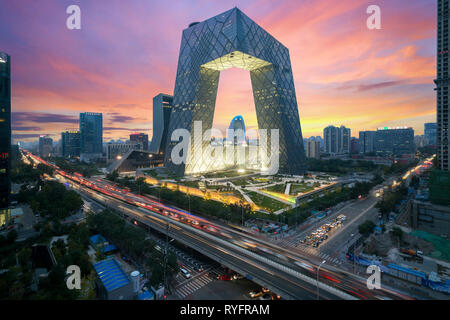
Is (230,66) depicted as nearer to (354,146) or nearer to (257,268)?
(257,268)

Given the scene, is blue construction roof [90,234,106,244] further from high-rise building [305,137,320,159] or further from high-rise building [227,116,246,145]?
high-rise building [305,137,320,159]

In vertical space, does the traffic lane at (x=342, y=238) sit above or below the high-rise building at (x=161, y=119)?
Answer: below

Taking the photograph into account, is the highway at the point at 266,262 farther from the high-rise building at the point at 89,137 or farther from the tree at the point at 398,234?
the high-rise building at the point at 89,137

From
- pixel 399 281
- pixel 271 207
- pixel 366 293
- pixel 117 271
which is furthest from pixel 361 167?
pixel 117 271

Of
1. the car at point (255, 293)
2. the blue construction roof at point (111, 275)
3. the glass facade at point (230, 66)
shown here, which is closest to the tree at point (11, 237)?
the blue construction roof at point (111, 275)

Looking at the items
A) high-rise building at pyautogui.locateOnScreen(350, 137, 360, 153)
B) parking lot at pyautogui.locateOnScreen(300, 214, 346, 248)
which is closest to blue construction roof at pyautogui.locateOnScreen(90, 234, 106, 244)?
parking lot at pyautogui.locateOnScreen(300, 214, 346, 248)

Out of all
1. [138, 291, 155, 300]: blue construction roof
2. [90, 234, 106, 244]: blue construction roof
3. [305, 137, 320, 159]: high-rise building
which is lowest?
[138, 291, 155, 300]: blue construction roof
